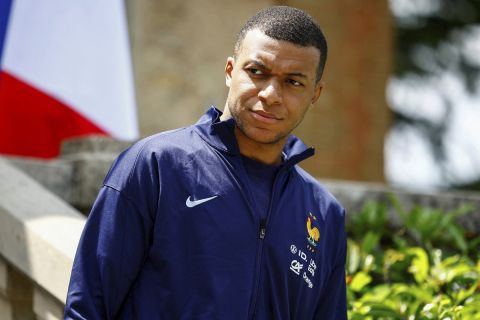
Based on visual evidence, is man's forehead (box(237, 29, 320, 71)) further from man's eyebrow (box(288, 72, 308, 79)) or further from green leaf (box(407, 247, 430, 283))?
green leaf (box(407, 247, 430, 283))

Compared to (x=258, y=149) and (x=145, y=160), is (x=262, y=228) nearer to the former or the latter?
(x=258, y=149)

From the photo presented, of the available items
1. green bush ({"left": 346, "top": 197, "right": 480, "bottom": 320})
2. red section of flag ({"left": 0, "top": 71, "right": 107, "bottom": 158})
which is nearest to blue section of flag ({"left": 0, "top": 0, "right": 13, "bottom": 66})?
red section of flag ({"left": 0, "top": 71, "right": 107, "bottom": 158})

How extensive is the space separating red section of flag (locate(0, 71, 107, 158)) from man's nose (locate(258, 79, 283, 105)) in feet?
10.9

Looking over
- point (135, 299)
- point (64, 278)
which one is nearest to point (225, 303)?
point (135, 299)

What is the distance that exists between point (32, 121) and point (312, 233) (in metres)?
3.39

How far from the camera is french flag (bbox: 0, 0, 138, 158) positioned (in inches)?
222

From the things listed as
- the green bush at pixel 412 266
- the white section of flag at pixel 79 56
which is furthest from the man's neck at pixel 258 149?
the white section of flag at pixel 79 56

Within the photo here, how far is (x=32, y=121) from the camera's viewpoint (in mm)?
5609

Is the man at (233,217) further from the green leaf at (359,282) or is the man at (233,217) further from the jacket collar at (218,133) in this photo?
the green leaf at (359,282)

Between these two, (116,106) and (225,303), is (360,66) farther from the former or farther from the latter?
(225,303)

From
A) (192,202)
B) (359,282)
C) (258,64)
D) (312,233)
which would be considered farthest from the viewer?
(359,282)

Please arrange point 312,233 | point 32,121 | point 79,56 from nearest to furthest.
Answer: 1. point 312,233
2. point 32,121
3. point 79,56

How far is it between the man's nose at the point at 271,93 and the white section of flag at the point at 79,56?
3482 mm

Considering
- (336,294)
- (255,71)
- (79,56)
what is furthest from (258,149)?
(79,56)
